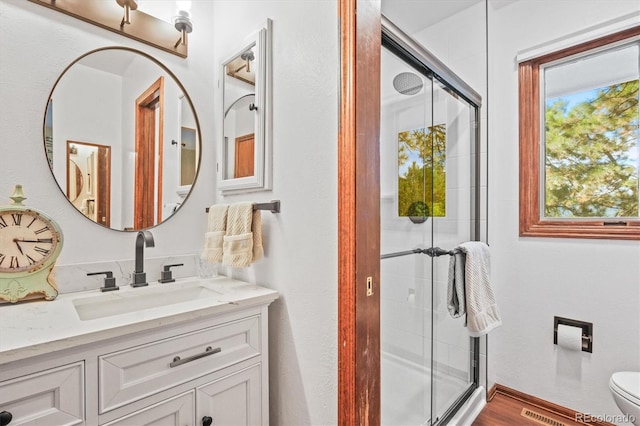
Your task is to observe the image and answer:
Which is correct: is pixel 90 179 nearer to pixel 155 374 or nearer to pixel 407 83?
pixel 155 374

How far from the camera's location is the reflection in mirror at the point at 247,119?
47.5 inches

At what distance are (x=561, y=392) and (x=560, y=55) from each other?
190 centimetres

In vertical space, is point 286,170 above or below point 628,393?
above

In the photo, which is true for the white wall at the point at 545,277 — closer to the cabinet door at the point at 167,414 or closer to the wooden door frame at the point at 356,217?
the wooden door frame at the point at 356,217

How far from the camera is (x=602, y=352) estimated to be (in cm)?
156

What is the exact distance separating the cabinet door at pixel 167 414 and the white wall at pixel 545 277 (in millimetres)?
1782

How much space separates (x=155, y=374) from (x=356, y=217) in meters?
0.72

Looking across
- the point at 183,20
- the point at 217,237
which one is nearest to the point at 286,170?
the point at 217,237

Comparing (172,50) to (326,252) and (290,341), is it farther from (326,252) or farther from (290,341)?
(290,341)

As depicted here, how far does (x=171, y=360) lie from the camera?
882mm

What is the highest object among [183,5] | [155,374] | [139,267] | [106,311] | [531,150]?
[183,5]

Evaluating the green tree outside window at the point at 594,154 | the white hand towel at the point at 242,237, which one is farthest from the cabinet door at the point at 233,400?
the green tree outside window at the point at 594,154

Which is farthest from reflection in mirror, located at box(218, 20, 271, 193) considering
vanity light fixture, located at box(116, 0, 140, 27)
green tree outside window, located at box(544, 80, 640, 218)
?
green tree outside window, located at box(544, 80, 640, 218)

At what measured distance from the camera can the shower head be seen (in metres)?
→ 1.30
